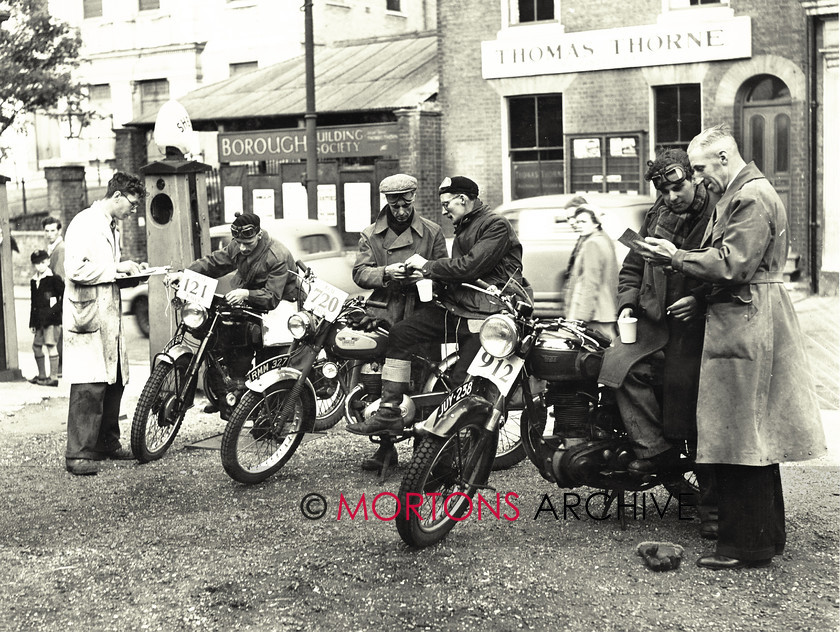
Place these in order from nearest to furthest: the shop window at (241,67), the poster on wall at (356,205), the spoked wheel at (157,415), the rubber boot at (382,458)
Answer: the rubber boot at (382,458)
the spoked wheel at (157,415)
the poster on wall at (356,205)
the shop window at (241,67)

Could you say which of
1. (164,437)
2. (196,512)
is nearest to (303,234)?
(164,437)

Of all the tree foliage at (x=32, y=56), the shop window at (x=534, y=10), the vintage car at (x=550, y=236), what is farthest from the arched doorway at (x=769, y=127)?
the tree foliage at (x=32, y=56)

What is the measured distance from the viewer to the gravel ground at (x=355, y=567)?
473 centimetres

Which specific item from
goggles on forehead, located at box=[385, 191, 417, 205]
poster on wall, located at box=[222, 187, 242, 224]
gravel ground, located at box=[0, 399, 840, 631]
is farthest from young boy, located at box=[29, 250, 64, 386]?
poster on wall, located at box=[222, 187, 242, 224]

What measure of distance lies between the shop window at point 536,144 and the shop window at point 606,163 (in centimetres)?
46

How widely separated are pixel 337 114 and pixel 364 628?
20.3m

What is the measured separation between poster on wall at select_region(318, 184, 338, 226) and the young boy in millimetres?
12122

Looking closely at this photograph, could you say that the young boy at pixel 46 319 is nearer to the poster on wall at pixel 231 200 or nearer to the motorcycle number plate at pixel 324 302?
the motorcycle number plate at pixel 324 302

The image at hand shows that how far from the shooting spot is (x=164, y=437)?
7.75m

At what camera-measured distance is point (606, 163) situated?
20.3 meters

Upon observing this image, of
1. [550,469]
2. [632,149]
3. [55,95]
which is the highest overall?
[55,95]

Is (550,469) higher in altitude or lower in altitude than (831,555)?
higher

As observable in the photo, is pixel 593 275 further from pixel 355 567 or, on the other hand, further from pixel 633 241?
pixel 355 567

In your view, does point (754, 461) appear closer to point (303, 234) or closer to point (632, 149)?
point (303, 234)
